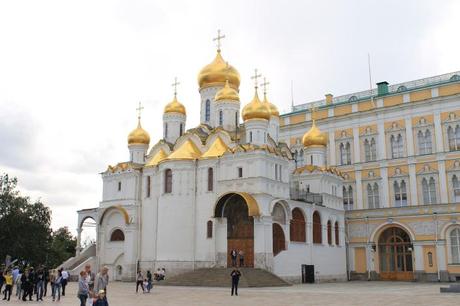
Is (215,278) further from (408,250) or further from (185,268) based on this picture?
(408,250)

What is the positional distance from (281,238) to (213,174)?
19.1ft

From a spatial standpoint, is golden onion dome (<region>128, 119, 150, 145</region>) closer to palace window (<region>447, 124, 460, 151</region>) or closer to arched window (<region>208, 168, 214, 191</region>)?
arched window (<region>208, 168, 214, 191</region>)

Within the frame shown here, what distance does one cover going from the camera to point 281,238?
31.4m

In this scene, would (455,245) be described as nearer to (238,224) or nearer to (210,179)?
(238,224)

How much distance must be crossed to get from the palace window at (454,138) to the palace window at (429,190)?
2.72m

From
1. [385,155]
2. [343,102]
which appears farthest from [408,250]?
[343,102]

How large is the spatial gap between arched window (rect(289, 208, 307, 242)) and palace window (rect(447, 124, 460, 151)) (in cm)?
1240

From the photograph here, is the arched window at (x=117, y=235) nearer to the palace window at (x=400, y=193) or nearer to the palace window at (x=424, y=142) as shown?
the palace window at (x=400, y=193)

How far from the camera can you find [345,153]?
4175cm

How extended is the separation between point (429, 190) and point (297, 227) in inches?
Result: 441

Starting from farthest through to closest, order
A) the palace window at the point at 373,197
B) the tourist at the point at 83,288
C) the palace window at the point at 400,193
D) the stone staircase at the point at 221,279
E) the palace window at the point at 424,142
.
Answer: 1. the palace window at the point at 373,197
2. the palace window at the point at 400,193
3. the palace window at the point at 424,142
4. the stone staircase at the point at 221,279
5. the tourist at the point at 83,288

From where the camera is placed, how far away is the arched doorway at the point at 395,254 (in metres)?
37.6

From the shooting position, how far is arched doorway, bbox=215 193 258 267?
1192 inches

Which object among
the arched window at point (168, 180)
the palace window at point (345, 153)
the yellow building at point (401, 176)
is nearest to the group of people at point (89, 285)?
the arched window at point (168, 180)
